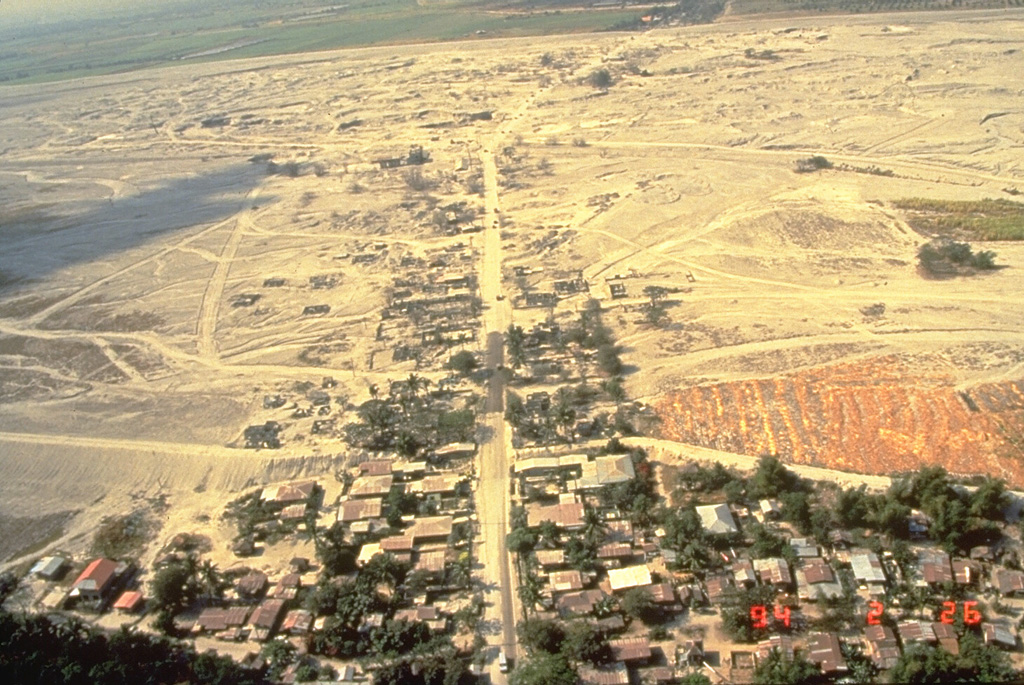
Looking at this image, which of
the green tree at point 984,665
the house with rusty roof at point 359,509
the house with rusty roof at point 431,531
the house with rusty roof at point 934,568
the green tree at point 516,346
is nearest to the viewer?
the green tree at point 984,665

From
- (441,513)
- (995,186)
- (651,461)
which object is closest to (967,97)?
(995,186)

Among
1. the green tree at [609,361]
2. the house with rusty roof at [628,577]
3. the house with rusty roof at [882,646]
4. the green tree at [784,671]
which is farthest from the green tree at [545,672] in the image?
the green tree at [609,361]

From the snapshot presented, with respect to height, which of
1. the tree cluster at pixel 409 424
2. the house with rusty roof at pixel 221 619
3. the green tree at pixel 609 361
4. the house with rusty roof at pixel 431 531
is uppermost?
the green tree at pixel 609 361

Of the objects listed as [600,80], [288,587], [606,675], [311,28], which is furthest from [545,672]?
[311,28]

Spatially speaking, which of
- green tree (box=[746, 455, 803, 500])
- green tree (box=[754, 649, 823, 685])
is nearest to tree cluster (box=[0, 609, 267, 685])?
green tree (box=[754, 649, 823, 685])

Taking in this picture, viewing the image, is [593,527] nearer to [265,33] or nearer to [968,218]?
[968,218]

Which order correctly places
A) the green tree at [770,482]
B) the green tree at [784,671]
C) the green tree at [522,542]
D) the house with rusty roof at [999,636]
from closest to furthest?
the green tree at [784,671] → the house with rusty roof at [999,636] → the green tree at [522,542] → the green tree at [770,482]

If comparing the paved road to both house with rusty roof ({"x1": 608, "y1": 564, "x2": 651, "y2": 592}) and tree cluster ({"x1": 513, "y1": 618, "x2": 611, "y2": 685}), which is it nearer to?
tree cluster ({"x1": 513, "y1": 618, "x2": 611, "y2": 685})

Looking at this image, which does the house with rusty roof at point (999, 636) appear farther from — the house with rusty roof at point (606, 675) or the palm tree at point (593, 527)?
the palm tree at point (593, 527)
